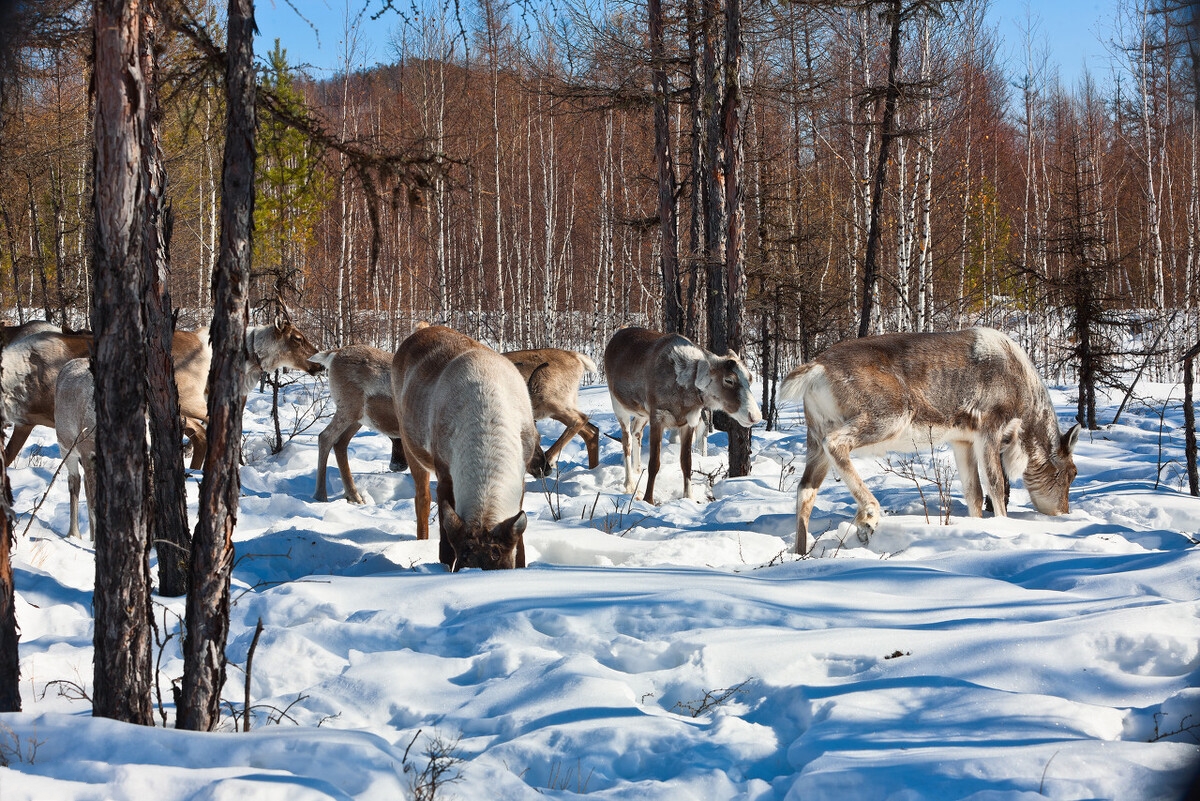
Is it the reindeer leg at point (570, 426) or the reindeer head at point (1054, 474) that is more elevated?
the reindeer leg at point (570, 426)

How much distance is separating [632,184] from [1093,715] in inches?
1050

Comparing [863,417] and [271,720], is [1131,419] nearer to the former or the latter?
[863,417]

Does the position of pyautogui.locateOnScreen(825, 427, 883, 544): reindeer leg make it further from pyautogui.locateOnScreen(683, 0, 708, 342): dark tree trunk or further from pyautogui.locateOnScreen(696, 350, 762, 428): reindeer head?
pyautogui.locateOnScreen(683, 0, 708, 342): dark tree trunk

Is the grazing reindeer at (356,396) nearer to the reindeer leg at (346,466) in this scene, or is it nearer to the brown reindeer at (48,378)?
the reindeer leg at (346,466)

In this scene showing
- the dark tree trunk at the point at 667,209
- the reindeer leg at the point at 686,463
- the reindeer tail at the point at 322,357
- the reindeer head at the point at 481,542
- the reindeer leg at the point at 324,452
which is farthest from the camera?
the dark tree trunk at the point at 667,209

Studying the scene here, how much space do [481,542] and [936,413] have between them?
14.1ft

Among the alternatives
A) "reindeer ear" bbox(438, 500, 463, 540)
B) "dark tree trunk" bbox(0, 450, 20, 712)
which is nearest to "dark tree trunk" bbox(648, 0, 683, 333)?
"reindeer ear" bbox(438, 500, 463, 540)

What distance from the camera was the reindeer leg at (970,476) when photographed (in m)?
8.19

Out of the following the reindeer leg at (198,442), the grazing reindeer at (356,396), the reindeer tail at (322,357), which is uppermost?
the reindeer tail at (322,357)

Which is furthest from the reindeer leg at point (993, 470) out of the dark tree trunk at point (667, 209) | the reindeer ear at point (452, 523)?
the dark tree trunk at point (667, 209)

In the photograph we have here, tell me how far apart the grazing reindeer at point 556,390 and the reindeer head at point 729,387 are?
2.06 m

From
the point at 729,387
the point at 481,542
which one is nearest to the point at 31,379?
the point at 481,542

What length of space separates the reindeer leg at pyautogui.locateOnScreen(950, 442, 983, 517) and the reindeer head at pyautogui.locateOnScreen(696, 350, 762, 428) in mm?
2233

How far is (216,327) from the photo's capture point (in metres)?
3.03
